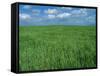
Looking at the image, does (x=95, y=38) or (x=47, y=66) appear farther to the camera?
(x=95, y=38)

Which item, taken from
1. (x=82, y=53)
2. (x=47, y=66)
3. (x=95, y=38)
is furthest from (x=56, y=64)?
(x=95, y=38)

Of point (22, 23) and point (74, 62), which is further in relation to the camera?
point (74, 62)

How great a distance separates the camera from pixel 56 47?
623cm

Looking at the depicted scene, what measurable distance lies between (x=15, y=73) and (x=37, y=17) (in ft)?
3.66

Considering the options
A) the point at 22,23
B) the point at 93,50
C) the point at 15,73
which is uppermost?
the point at 22,23

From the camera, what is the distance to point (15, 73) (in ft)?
19.3

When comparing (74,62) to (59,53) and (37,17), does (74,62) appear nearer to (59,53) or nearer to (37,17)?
(59,53)

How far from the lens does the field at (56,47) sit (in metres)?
5.98

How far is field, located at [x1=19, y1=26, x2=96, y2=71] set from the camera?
19.6 feet

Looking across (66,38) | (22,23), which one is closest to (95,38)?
(66,38)

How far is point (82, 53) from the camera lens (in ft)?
21.3

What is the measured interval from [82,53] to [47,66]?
816 millimetres

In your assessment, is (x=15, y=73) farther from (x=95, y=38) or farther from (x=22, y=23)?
(x=95, y=38)

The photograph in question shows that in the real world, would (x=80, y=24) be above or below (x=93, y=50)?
above
